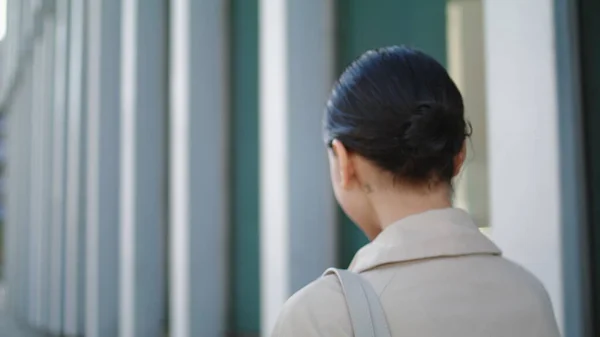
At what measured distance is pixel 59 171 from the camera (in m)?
8.61

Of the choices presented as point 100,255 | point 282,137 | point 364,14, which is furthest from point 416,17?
point 100,255

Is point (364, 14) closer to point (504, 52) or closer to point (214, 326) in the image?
point (504, 52)

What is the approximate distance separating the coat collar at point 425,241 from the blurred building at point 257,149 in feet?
2.14

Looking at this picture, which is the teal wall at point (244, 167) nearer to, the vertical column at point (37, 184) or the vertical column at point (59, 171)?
the vertical column at point (59, 171)

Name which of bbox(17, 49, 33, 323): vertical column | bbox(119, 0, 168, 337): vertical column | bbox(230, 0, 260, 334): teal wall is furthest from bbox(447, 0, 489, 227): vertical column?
bbox(17, 49, 33, 323): vertical column

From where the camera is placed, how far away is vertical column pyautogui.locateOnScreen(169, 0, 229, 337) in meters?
4.79

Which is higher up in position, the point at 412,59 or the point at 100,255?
the point at 412,59

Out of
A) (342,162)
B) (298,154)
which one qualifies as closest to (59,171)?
(298,154)

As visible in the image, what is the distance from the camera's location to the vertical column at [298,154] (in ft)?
12.4

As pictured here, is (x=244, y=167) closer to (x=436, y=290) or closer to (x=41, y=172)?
(x=436, y=290)

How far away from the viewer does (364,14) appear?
4.01 metres

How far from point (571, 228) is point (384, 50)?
1533 mm

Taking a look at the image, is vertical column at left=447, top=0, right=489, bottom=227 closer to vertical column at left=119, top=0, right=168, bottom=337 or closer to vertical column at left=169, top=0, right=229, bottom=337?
vertical column at left=169, top=0, right=229, bottom=337

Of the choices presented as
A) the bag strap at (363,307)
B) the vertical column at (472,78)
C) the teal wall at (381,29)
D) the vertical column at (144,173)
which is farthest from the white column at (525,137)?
the vertical column at (144,173)
